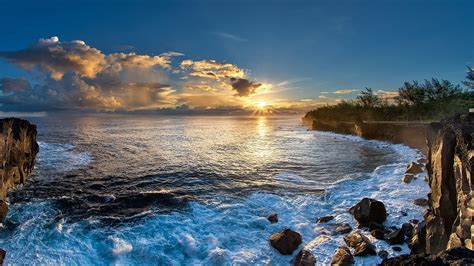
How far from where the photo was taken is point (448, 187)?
14484mm

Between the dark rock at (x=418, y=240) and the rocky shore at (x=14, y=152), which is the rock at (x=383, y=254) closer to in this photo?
the dark rock at (x=418, y=240)

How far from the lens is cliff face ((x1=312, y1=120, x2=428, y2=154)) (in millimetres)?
53375

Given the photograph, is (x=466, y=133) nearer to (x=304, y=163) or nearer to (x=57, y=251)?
(x=57, y=251)

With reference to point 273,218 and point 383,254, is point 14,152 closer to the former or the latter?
point 273,218

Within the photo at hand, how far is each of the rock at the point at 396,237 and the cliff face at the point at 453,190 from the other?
54.6 inches

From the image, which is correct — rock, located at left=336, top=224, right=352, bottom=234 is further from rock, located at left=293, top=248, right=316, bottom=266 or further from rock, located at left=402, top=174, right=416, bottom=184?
rock, located at left=402, top=174, right=416, bottom=184

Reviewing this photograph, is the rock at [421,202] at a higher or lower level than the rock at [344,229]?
higher

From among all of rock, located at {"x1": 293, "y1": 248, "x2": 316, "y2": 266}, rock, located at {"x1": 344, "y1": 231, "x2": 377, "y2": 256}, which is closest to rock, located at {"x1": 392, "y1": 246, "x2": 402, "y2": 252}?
rock, located at {"x1": 344, "y1": 231, "x2": 377, "y2": 256}

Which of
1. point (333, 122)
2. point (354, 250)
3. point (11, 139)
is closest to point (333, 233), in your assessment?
point (354, 250)

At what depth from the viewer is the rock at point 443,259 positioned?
5910 mm

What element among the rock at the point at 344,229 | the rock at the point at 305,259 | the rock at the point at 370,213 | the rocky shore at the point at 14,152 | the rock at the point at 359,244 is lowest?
the rock at the point at 305,259

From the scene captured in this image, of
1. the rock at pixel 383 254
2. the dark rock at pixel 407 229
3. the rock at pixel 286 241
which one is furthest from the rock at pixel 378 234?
the rock at pixel 286 241

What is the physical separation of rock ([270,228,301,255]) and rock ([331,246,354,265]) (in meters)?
2.19

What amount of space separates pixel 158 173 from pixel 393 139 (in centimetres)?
4955
